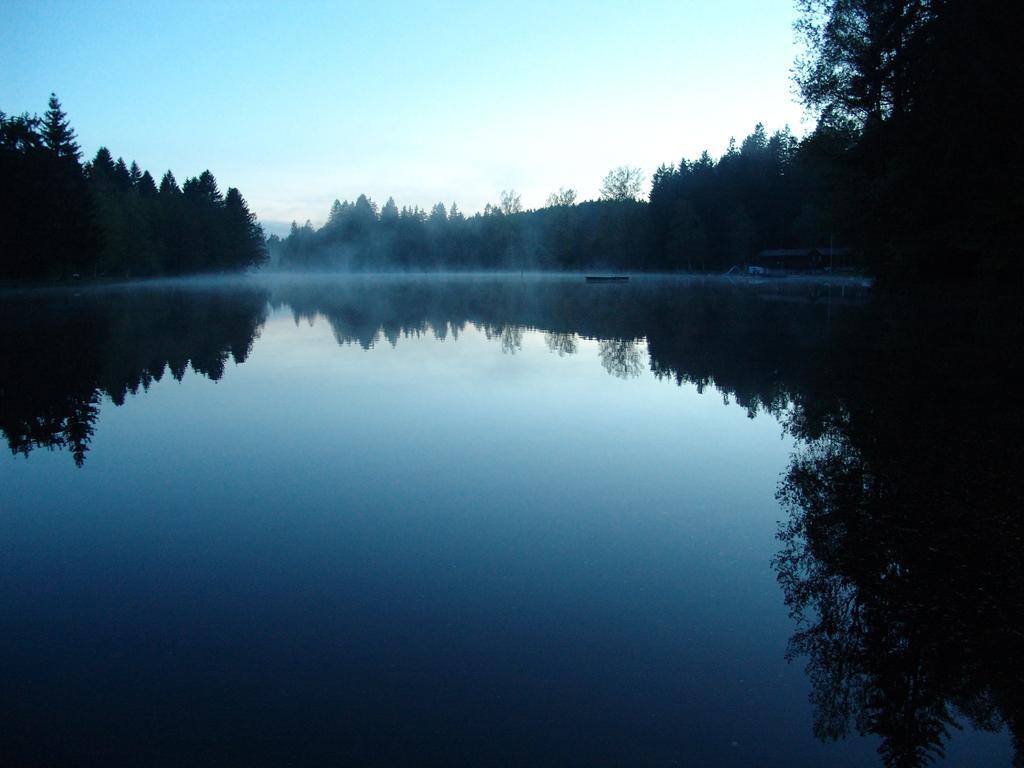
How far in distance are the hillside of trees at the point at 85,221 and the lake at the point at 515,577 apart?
49236 mm

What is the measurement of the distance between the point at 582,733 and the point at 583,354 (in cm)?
1706

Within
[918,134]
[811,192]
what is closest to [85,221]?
[918,134]

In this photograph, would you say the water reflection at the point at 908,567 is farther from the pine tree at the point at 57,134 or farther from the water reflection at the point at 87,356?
the pine tree at the point at 57,134

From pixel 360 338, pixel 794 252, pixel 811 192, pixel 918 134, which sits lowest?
pixel 360 338

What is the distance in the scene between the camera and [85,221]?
58938 mm

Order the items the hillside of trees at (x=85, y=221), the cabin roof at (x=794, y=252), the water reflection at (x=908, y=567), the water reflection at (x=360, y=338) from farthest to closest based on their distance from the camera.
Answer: the cabin roof at (x=794, y=252) < the hillside of trees at (x=85, y=221) < the water reflection at (x=360, y=338) < the water reflection at (x=908, y=567)

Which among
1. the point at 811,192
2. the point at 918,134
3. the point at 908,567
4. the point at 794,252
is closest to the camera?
the point at 908,567

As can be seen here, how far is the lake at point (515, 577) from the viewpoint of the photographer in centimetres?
427

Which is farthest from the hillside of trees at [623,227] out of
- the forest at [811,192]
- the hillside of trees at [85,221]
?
the hillside of trees at [85,221]

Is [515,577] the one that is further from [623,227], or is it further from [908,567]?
[623,227]

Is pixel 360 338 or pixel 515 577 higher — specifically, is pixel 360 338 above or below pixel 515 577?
above

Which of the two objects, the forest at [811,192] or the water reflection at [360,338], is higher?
the forest at [811,192]

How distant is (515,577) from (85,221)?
6724 cm

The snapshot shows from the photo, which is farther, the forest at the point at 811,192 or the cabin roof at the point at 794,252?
the cabin roof at the point at 794,252
